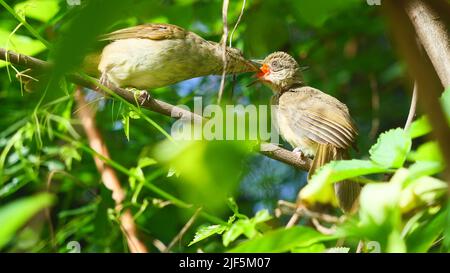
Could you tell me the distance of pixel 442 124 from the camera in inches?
12.4

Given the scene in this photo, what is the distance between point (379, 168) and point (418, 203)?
0.07m

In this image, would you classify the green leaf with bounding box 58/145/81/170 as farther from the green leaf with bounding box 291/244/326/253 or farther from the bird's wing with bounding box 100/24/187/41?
the green leaf with bounding box 291/244/326/253

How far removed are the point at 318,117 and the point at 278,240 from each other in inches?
69.9

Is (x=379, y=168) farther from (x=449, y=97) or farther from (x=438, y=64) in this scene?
(x=438, y=64)

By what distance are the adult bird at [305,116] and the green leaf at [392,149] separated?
119 centimetres

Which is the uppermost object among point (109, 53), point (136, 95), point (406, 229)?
point (109, 53)

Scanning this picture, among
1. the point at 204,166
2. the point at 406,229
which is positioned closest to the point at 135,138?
the point at 406,229

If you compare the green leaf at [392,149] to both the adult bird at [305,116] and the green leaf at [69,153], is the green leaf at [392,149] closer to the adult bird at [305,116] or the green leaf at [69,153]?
the adult bird at [305,116]

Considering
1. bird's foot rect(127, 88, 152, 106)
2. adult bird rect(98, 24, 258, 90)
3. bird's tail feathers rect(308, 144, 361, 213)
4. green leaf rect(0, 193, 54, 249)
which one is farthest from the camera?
adult bird rect(98, 24, 258, 90)

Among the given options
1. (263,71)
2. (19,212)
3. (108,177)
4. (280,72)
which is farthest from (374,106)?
(19,212)

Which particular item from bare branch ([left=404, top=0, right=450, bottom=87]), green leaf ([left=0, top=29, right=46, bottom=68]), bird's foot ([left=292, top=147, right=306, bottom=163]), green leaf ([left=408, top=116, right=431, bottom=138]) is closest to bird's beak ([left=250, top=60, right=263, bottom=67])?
bird's foot ([left=292, top=147, right=306, bottom=163])

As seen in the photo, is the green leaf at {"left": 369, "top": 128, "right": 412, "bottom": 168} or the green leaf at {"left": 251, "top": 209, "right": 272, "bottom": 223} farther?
the green leaf at {"left": 251, "top": 209, "right": 272, "bottom": 223}

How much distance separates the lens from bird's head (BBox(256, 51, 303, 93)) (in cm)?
283

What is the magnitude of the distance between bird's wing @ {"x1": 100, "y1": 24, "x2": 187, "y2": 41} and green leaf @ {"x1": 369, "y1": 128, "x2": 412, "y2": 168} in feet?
5.28
